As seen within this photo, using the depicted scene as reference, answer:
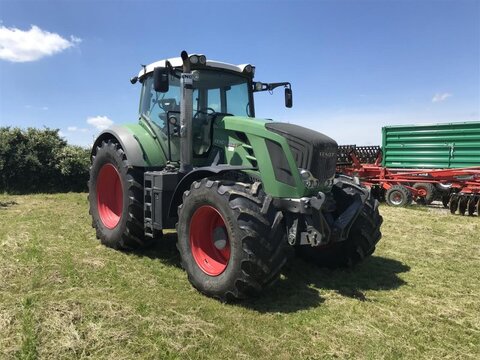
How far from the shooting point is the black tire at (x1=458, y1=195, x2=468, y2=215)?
1030cm

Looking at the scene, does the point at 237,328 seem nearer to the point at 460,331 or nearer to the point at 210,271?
the point at 210,271

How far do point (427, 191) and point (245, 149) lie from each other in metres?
8.31

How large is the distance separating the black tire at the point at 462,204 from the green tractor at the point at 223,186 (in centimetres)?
609

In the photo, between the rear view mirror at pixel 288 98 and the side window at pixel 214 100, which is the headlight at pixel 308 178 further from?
the rear view mirror at pixel 288 98

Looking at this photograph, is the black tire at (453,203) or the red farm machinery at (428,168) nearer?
the black tire at (453,203)

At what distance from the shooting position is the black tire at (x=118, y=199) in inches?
221

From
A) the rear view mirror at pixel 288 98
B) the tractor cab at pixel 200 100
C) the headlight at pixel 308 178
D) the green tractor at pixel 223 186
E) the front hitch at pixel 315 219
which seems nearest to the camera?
the green tractor at pixel 223 186

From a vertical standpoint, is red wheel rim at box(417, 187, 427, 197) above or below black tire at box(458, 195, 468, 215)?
above

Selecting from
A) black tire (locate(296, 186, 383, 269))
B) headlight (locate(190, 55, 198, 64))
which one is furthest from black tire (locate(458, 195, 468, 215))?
headlight (locate(190, 55, 198, 64))

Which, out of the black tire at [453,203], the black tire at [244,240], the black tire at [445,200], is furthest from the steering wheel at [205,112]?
the black tire at [445,200]

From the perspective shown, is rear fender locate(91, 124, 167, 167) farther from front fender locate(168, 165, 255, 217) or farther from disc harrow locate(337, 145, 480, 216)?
disc harrow locate(337, 145, 480, 216)

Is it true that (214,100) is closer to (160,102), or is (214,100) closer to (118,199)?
(160,102)

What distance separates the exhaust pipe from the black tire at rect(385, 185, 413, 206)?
793cm

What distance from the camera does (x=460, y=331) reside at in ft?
12.3
